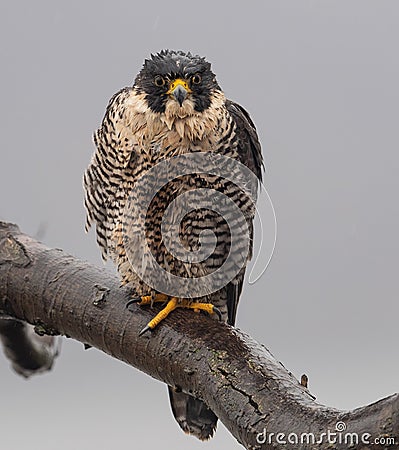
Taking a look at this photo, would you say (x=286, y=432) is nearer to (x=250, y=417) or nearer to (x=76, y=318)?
(x=250, y=417)

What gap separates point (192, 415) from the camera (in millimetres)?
2160

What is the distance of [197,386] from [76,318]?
0.45 meters

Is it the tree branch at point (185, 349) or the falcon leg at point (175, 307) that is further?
the falcon leg at point (175, 307)

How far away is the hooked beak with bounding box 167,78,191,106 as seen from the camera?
188cm

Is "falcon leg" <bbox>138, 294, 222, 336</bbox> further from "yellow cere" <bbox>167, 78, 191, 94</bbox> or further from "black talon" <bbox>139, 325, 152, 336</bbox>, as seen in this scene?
"yellow cere" <bbox>167, 78, 191, 94</bbox>

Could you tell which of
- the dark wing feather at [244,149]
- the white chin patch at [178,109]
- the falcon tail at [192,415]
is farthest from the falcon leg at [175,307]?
the white chin patch at [178,109]

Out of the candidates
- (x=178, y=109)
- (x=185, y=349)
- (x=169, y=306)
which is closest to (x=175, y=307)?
(x=169, y=306)

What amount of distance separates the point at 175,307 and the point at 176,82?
0.53 meters

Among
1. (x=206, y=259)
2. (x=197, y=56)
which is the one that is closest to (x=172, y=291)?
(x=206, y=259)

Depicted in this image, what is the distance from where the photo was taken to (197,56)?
1958 millimetres

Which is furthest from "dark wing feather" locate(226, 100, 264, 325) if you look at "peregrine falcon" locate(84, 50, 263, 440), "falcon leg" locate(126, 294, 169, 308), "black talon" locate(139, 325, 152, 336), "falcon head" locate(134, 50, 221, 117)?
"black talon" locate(139, 325, 152, 336)

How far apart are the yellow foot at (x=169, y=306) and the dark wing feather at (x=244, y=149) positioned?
0.14m

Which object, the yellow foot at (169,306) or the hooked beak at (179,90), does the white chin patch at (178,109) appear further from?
the yellow foot at (169,306)

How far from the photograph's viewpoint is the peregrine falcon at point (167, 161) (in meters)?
1.92
